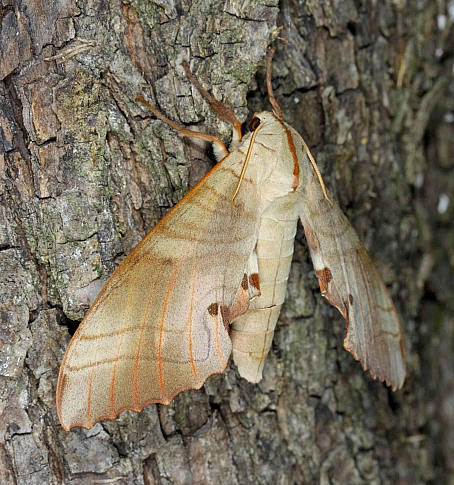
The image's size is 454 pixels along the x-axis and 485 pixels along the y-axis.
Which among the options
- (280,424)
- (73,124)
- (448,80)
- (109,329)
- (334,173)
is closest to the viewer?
(109,329)

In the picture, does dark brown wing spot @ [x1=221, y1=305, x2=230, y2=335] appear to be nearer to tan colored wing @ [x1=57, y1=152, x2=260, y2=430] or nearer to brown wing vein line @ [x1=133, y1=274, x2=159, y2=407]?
tan colored wing @ [x1=57, y1=152, x2=260, y2=430]

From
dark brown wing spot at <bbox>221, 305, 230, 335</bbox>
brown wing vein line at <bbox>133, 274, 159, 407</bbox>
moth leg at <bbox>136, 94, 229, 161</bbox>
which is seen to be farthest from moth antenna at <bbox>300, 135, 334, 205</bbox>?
brown wing vein line at <bbox>133, 274, 159, 407</bbox>

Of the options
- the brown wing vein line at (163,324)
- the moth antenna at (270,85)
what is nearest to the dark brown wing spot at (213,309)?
the brown wing vein line at (163,324)

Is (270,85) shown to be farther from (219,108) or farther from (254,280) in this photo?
(254,280)

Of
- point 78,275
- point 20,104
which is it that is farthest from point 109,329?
point 20,104

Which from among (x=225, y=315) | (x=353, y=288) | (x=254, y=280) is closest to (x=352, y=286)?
(x=353, y=288)

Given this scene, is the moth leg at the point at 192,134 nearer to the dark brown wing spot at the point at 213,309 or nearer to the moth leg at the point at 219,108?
the moth leg at the point at 219,108

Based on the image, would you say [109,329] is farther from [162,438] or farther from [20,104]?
[20,104]
